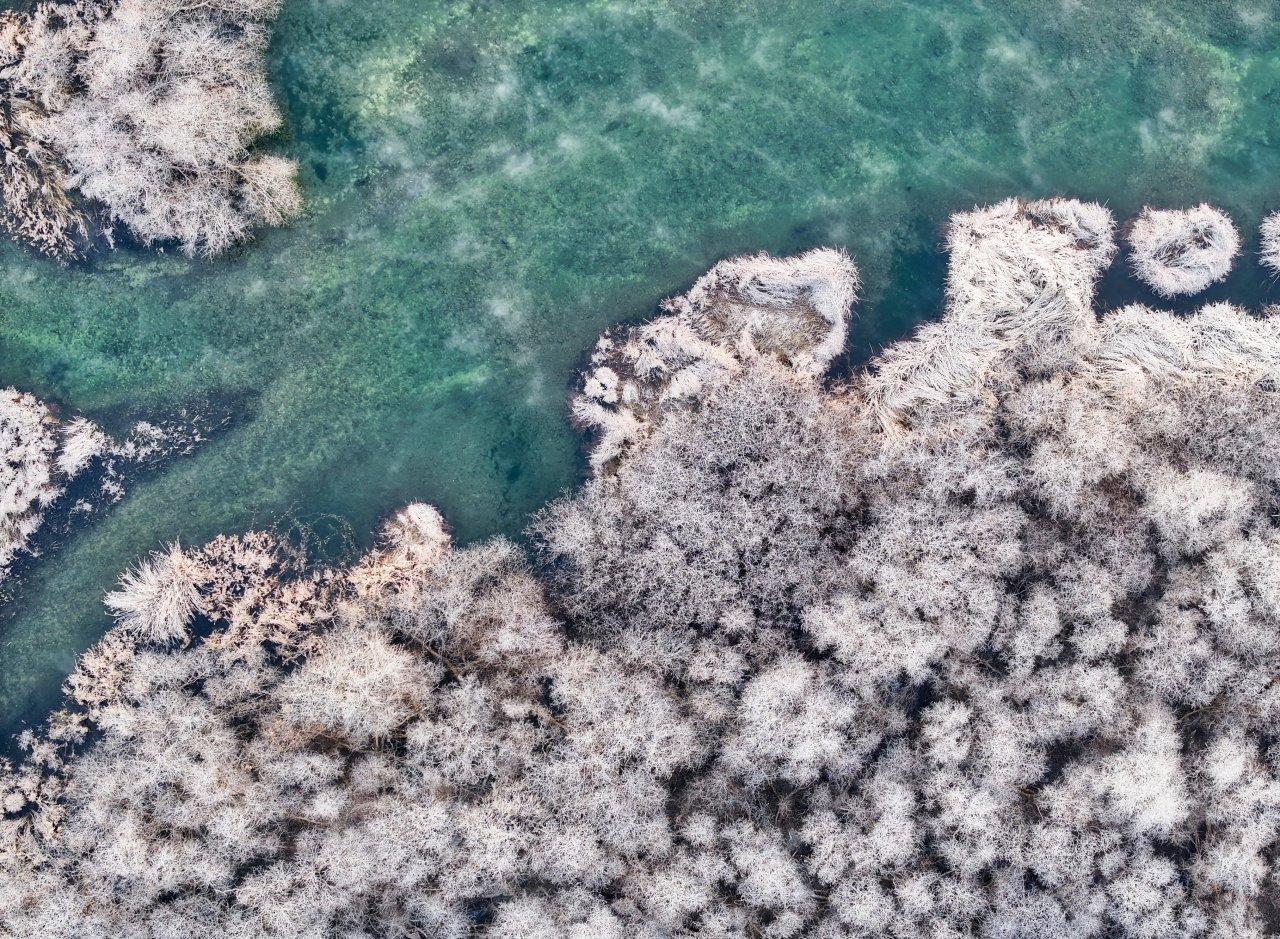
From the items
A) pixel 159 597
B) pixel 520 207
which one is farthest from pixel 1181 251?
pixel 159 597

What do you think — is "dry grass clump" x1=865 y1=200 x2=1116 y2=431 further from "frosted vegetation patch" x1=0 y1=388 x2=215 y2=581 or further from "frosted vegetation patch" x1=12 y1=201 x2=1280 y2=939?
"frosted vegetation patch" x1=0 y1=388 x2=215 y2=581

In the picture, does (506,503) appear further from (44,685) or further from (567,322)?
(44,685)

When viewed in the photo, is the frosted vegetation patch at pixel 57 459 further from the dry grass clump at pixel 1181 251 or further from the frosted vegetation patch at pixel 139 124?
the dry grass clump at pixel 1181 251

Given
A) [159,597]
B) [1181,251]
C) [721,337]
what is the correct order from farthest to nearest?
[1181,251] → [721,337] → [159,597]

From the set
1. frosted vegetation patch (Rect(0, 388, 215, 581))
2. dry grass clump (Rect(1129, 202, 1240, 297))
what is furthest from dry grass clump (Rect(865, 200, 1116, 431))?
frosted vegetation patch (Rect(0, 388, 215, 581))

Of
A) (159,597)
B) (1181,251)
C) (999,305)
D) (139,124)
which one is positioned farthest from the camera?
(1181,251)

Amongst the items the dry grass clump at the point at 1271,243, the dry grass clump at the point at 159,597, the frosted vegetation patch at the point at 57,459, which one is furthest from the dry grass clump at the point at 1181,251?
the dry grass clump at the point at 159,597

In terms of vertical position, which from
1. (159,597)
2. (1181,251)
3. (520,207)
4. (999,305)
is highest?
(520,207)

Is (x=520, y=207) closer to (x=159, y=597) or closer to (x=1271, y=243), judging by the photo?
(x=159, y=597)

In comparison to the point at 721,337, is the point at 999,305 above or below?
below

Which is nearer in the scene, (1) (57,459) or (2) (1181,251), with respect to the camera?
(1) (57,459)
